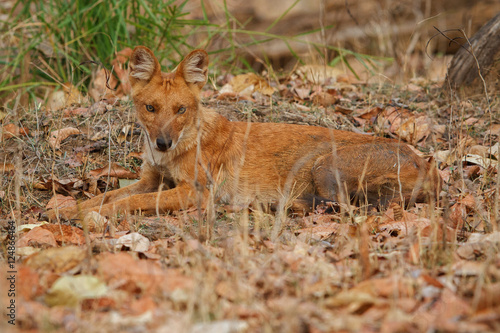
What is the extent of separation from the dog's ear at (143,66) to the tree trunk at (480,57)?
3213mm

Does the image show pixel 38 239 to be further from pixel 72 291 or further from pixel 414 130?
pixel 414 130

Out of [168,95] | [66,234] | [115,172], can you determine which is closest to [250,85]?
[168,95]

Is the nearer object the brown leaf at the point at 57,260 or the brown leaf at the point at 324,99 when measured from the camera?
the brown leaf at the point at 57,260

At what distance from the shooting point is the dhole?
15.0ft

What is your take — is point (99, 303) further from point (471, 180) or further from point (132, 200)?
point (471, 180)

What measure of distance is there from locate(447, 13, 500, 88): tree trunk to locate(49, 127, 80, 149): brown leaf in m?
4.12

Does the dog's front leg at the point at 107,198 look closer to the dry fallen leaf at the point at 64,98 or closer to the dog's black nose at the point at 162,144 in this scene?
the dog's black nose at the point at 162,144

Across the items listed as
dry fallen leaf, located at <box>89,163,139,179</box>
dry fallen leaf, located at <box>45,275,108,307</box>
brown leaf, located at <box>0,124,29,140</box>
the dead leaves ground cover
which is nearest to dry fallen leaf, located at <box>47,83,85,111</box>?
brown leaf, located at <box>0,124,29,140</box>

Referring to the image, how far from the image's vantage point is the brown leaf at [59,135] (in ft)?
17.6

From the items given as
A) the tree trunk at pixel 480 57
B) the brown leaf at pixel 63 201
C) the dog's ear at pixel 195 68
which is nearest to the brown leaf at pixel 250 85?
the dog's ear at pixel 195 68

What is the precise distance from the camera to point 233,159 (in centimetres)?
507

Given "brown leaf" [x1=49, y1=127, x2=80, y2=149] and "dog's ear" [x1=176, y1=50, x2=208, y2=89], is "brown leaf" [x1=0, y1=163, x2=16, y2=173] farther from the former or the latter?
"dog's ear" [x1=176, y1=50, x2=208, y2=89]

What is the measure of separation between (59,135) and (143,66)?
53.9 inches

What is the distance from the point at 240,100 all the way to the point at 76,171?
212 centimetres
